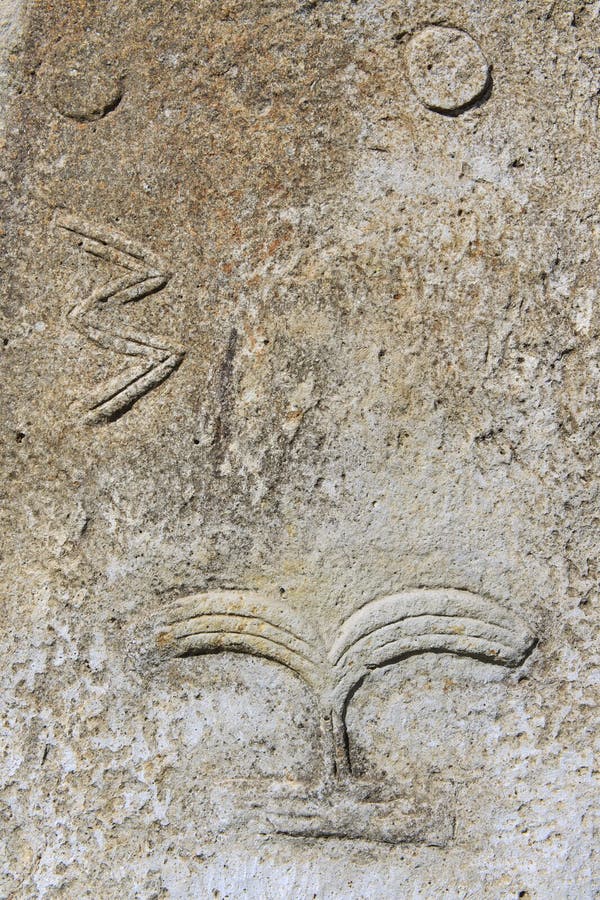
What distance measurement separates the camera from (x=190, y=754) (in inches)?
62.2

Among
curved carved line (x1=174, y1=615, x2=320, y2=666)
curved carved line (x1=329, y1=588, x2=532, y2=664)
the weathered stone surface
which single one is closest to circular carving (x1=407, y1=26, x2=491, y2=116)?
the weathered stone surface

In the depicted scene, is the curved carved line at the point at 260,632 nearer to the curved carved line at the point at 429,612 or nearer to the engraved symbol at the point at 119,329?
the curved carved line at the point at 429,612

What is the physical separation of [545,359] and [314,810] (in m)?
0.89

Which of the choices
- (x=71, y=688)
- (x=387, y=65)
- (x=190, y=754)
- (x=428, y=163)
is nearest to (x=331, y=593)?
(x=190, y=754)

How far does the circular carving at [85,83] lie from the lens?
66.3 inches

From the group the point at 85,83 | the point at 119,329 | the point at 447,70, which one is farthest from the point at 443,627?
the point at 85,83

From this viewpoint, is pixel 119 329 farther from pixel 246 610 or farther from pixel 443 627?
pixel 443 627

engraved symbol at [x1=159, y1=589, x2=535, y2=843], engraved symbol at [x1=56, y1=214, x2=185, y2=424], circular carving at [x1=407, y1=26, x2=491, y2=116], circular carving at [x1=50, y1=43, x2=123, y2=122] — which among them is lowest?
engraved symbol at [x1=159, y1=589, x2=535, y2=843]

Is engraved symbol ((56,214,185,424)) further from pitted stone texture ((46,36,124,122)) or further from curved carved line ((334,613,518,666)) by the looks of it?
curved carved line ((334,613,518,666))

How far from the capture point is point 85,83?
5.55ft

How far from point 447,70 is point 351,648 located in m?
1.05

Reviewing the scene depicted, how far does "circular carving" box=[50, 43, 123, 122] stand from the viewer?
1.68 meters

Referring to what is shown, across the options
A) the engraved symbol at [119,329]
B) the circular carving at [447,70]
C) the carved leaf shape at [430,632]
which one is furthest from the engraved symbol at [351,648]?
the circular carving at [447,70]

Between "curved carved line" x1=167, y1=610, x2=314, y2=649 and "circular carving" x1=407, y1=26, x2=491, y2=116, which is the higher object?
"circular carving" x1=407, y1=26, x2=491, y2=116
